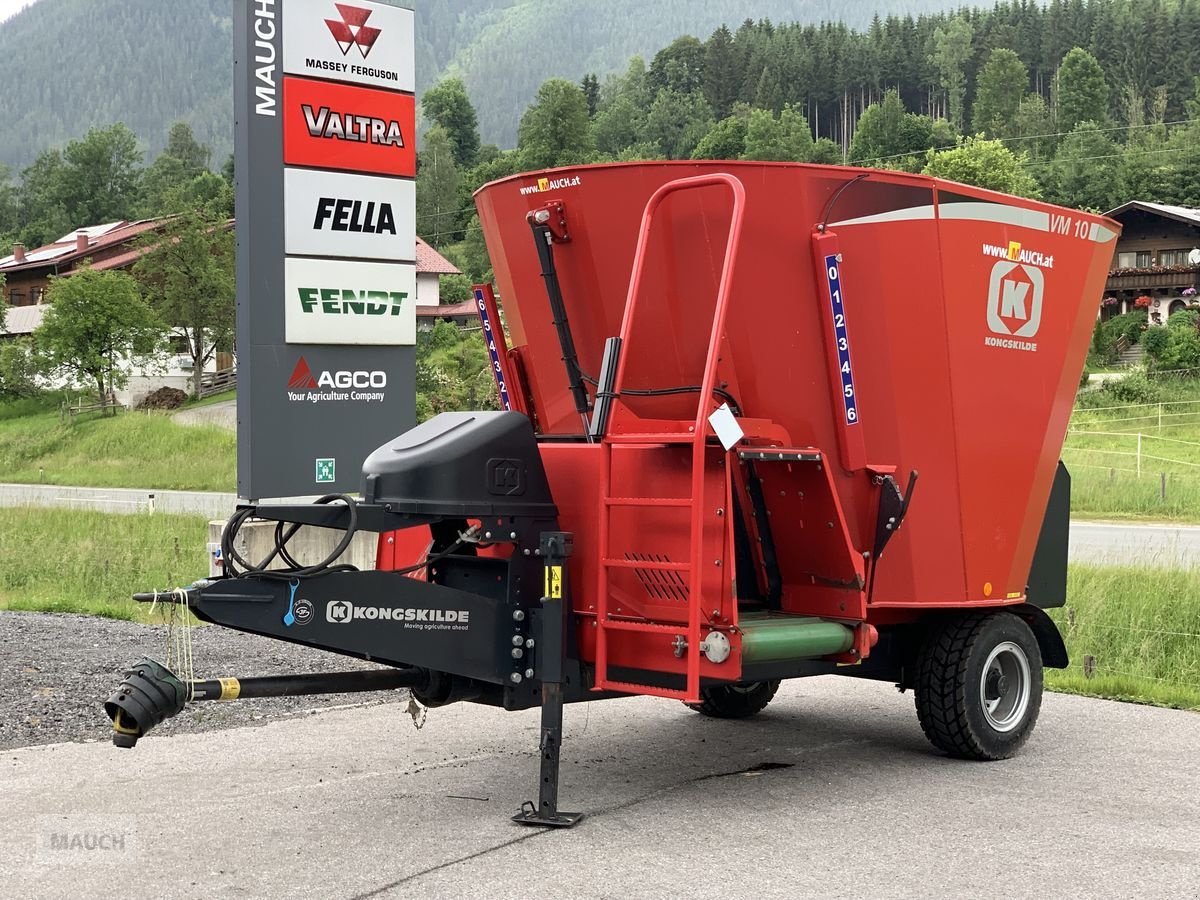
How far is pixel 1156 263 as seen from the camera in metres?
62.6

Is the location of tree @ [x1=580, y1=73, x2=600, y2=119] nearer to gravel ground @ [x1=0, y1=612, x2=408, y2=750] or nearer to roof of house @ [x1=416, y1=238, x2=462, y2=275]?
roof of house @ [x1=416, y1=238, x2=462, y2=275]

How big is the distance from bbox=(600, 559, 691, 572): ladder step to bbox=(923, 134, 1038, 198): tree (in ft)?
222

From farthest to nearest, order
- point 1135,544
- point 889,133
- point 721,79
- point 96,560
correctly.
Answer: point 721,79 → point 889,133 → point 1135,544 → point 96,560

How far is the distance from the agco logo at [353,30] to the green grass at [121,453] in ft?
81.9

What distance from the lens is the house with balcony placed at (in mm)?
59219

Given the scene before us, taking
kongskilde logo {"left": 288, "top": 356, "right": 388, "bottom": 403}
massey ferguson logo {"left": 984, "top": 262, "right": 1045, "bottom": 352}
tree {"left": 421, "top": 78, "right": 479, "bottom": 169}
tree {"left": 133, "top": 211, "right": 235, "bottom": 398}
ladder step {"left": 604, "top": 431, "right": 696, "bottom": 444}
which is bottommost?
ladder step {"left": 604, "top": 431, "right": 696, "bottom": 444}

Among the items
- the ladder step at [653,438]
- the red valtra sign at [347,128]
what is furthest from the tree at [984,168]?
the ladder step at [653,438]

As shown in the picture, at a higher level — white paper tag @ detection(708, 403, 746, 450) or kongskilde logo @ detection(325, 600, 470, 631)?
white paper tag @ detection(708, 403, 746, 450)

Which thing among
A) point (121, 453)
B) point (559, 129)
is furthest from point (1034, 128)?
point (121, 453)

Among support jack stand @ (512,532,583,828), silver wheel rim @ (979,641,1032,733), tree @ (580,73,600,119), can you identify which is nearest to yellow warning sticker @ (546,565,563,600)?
support jack stand @ (512,532,583,828)

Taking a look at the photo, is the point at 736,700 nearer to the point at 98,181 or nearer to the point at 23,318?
the point at 23,318

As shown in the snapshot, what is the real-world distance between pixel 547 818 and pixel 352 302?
21.5 feet

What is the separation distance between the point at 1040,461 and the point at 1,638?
25.7 feet

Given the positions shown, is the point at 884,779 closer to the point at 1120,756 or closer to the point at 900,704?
the point at 1120,756
